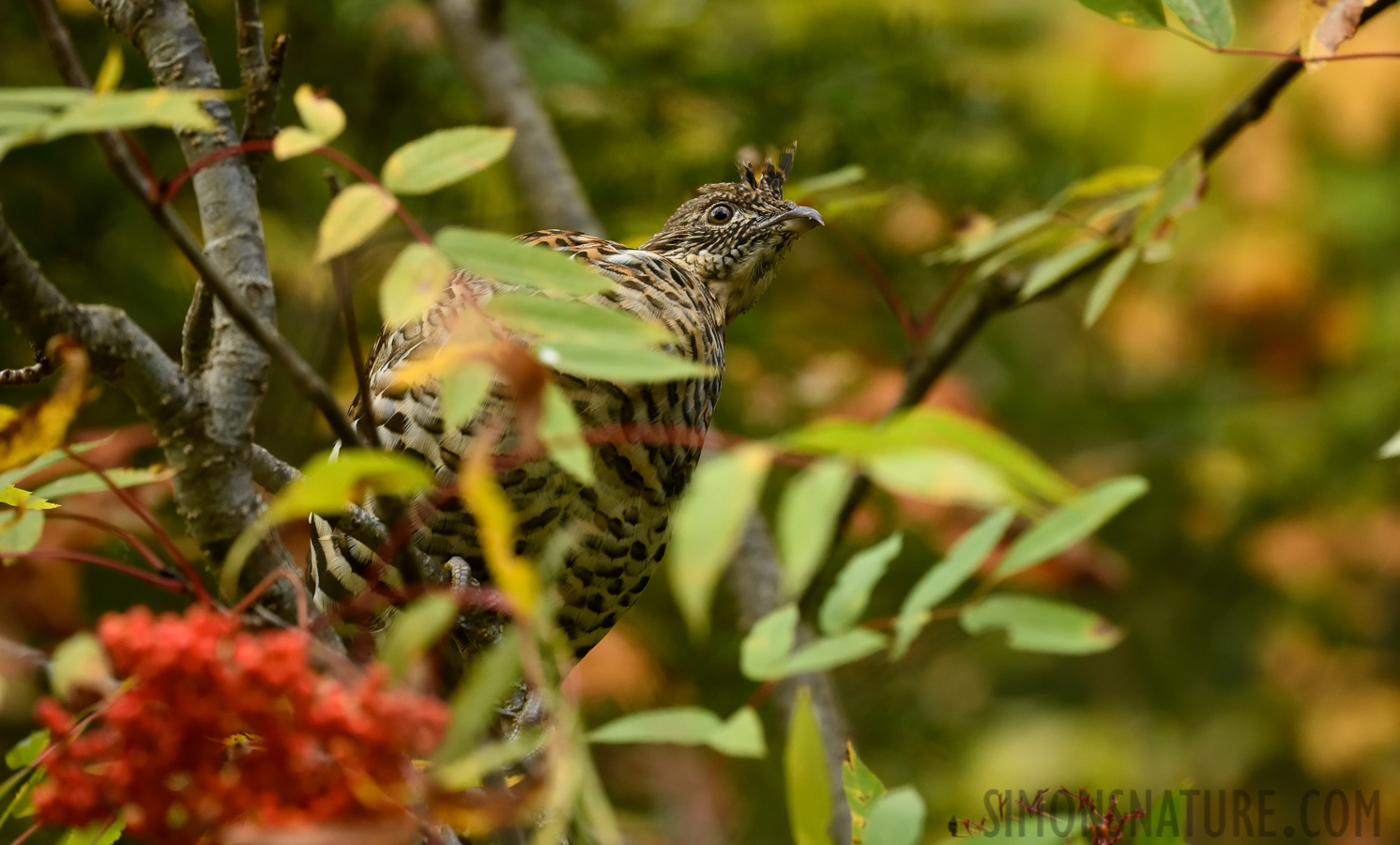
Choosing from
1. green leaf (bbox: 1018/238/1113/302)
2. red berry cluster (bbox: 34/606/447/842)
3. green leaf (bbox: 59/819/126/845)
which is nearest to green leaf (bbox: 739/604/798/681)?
red berry cluster (bbox: 34/606/447/842)

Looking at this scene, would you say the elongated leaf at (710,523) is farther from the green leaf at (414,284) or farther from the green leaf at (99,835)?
the green leaf at (99,835)

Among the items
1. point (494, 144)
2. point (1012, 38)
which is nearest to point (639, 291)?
point (494, 144)

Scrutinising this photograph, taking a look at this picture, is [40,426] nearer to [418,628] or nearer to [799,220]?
[418,628]

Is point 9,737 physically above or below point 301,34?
below

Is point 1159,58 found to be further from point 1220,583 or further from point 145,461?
point 145,461

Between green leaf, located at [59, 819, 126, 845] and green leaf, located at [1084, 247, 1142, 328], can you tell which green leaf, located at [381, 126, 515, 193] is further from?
green leaf, located at [1084, 247, 1142, 328]
